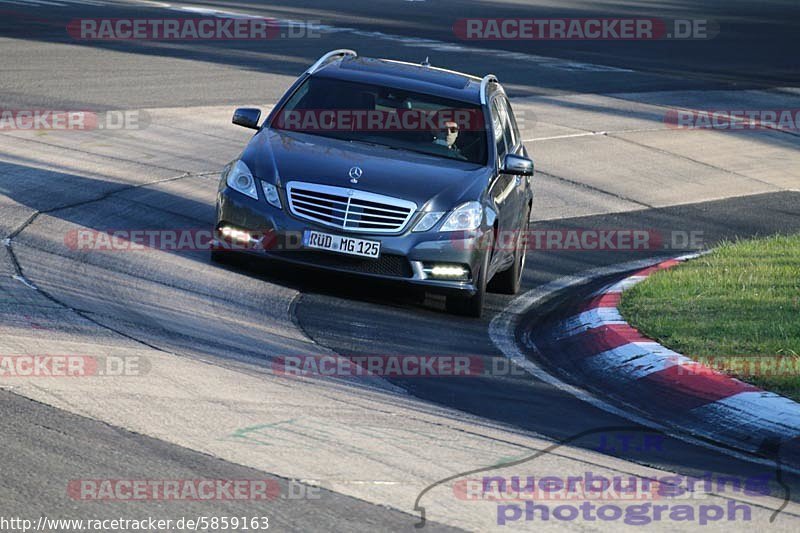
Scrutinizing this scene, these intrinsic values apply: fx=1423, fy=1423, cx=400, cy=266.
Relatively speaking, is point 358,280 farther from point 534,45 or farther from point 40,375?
point 534,45

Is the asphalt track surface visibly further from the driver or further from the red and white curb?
the driver

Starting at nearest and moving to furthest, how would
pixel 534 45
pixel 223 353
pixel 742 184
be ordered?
pixel 223 353
pixel 742 184
pixel 534 45

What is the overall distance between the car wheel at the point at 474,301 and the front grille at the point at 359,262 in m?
0.50

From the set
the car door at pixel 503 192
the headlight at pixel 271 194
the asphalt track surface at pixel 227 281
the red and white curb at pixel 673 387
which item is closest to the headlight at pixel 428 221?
the asphalt track surface at pixel 227 281

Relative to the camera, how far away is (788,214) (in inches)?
681

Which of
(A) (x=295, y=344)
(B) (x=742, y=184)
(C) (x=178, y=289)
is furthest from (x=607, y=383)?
(B) (x=742, y=184)

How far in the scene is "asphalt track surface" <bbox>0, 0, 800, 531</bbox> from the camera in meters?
6.18

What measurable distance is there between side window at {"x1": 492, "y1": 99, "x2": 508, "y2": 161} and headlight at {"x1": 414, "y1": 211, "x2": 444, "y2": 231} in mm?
1342

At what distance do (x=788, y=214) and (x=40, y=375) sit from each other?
12106 mm

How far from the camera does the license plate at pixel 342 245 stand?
1026 centimetres

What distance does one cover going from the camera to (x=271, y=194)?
1051 centimetres

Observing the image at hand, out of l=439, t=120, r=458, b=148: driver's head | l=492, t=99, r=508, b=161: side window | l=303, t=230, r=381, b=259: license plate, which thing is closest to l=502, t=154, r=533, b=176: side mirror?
l=492, t=99, r=508, b=161: side window

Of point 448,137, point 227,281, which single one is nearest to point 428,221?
point 448,137

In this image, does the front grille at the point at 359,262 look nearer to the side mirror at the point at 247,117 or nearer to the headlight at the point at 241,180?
the headlight at the point at 241,180
